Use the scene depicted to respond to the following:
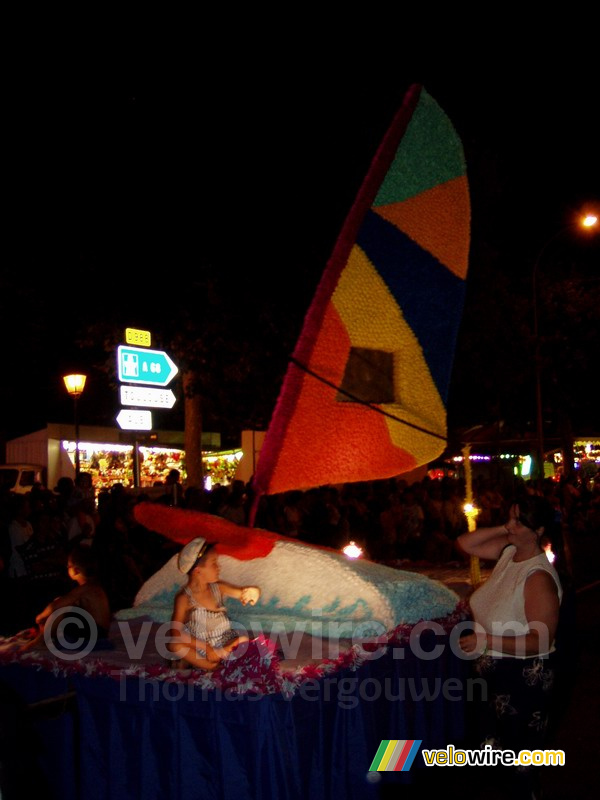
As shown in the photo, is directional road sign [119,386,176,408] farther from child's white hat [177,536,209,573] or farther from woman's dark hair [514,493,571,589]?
woman's dark hair [514,493,571,589]

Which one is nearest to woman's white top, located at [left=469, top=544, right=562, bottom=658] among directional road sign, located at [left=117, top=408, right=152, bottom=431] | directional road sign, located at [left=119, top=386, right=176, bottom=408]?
directional road sign, located at [left=117, top=408, right=152, bottom=431]

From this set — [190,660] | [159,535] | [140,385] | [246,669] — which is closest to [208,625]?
[190,660]

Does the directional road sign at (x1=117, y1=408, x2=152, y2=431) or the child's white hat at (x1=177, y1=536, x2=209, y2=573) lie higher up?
the directional road sign at (x1=117, y1=408, x2=152, y2=431)

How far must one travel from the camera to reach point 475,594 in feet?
13.5

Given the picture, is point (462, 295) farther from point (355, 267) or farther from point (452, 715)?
point (452, 715)

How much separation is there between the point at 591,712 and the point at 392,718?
271 cm

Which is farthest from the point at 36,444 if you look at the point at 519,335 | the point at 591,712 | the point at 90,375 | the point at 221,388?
the point at 591,712

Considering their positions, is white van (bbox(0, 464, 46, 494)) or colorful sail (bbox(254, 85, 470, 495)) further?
white van (bbox(0, 464, 46, 494))

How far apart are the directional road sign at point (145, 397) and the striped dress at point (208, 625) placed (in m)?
4.13

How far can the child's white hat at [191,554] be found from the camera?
424cm

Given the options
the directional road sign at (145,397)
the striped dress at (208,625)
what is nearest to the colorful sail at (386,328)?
the striped dress at (208,625)

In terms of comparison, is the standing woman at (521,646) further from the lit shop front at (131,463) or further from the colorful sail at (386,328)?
the lit shop front at (131,463)

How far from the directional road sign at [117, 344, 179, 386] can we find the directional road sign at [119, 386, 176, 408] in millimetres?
77

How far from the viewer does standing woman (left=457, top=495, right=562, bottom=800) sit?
3695 millimetres
